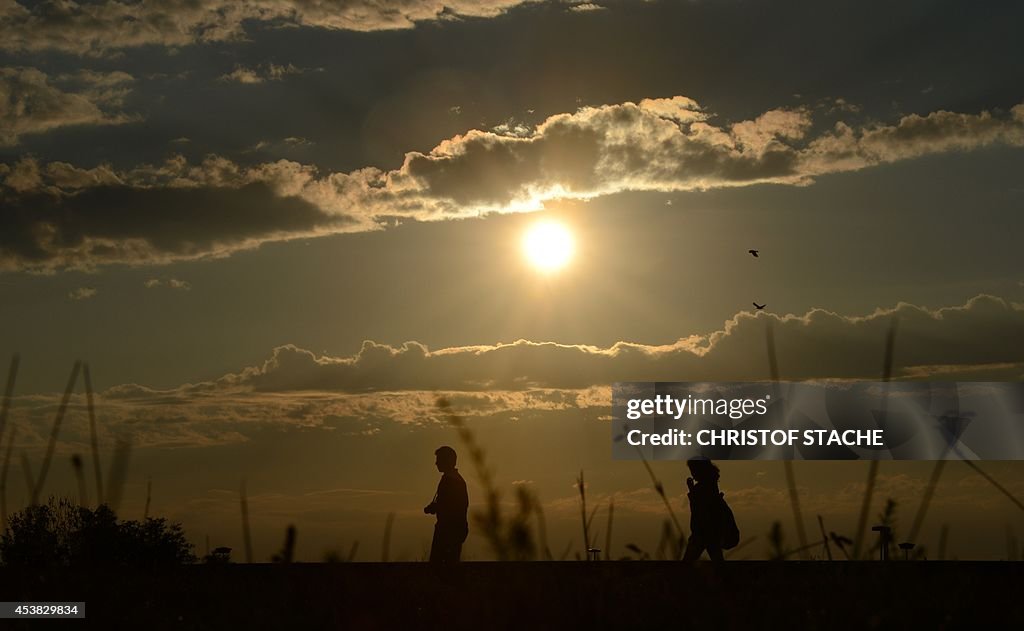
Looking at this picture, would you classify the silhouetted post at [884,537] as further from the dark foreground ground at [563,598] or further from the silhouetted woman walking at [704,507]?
the silhouetted woman walking at [704,507]

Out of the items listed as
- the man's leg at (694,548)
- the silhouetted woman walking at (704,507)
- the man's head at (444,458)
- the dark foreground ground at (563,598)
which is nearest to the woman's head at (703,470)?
the silhouetted woman walking at (704,507)

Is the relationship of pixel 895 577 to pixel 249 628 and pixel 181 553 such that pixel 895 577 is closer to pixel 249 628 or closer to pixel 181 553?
pixel 249 628

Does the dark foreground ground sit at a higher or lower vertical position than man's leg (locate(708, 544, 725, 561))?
lower

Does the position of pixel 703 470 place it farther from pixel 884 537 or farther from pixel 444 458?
pixel 884 537

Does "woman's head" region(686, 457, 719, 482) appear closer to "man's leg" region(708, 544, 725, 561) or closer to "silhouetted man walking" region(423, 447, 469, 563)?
"man's leg" region(708, 544, 725, 561)

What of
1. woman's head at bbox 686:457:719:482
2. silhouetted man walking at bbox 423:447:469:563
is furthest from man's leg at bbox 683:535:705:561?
silhouetted man walking at bbox 423:447:469:563

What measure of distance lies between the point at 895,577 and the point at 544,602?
2604 mm

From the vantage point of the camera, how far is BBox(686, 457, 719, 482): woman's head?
44.3 feet

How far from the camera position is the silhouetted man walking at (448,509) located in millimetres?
15336

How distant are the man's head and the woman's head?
335 cm

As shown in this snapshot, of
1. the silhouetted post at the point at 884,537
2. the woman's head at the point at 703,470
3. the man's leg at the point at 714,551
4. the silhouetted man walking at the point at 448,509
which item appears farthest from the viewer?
the silhouetted man walking at the point at 448,509

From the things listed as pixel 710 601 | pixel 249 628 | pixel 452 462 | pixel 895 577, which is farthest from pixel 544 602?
pixel 452 462

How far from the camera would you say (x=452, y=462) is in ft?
51.0

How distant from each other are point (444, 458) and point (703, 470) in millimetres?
Result: 3567
